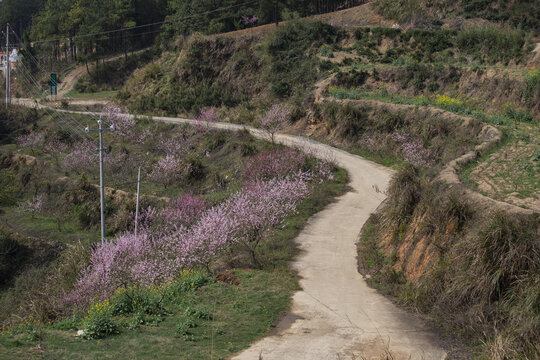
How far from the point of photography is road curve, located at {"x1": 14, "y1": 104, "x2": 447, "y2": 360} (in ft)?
35.2

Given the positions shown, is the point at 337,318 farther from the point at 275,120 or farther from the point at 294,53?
the point at 294,53

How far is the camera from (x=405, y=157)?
29641mm

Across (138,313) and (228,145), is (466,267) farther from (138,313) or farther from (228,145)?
(228,145)

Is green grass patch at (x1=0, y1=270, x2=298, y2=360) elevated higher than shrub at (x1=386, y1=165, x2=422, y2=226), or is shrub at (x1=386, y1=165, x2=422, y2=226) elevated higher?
shrub at (x1=386, y1=165, x2=422, y2=226)

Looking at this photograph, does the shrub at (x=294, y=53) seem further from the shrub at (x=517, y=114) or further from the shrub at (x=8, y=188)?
the shrub at (x=8, y=188)

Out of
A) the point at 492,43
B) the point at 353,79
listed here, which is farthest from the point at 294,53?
the point at 492,43

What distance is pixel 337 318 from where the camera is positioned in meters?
12.5

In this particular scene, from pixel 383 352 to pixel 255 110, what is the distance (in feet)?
123

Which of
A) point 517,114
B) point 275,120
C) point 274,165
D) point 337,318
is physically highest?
point 517,114

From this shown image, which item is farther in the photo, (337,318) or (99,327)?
(337,318)

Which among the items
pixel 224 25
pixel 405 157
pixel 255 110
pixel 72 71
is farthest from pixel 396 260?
pixel 72 71

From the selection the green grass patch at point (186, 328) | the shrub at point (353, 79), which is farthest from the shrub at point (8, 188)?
the green grass patch at point (186, 328)

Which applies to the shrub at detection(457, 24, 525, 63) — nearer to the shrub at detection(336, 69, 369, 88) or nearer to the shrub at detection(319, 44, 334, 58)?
the shrub at detection(336, 69, 369, 88)

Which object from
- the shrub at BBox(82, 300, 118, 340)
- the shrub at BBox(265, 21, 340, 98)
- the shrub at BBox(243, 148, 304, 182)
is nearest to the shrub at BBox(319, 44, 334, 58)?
the shrub at BBox(265, 21, 340, 98)
